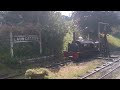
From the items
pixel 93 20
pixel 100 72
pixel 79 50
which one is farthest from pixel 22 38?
pixel 93 20

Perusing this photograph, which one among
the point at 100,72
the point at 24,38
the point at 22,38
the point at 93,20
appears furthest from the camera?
the point at 93,20

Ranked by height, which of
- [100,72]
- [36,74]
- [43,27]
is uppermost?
→ [43,27]

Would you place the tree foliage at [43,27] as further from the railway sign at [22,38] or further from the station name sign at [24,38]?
the station name sign at [24,38]

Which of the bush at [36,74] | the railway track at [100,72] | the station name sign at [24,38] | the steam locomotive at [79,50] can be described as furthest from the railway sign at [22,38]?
the railway track at [100,72]

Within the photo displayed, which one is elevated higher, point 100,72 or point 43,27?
point 43,27

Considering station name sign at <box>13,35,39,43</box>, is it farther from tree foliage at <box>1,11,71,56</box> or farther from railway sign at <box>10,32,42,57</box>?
tree foliage at <box>1,11,71,56</box>

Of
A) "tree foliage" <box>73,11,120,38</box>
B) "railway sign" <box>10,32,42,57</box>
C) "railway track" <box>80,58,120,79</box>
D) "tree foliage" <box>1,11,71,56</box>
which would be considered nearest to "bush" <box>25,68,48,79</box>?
"railway track" <box>80,58,120,79</box>

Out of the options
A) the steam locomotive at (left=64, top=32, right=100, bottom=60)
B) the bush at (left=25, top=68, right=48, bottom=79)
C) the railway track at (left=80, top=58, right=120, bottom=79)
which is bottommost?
the railway track at (left=80, top=58, right=120, bottom=79)

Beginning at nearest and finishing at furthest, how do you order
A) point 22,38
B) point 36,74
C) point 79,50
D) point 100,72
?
Answer: point 36,74 → point 100,72 → point 22,38 → point 79,50

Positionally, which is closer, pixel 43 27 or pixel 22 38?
pixel 22 38

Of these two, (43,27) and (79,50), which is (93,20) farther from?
(43,27)
